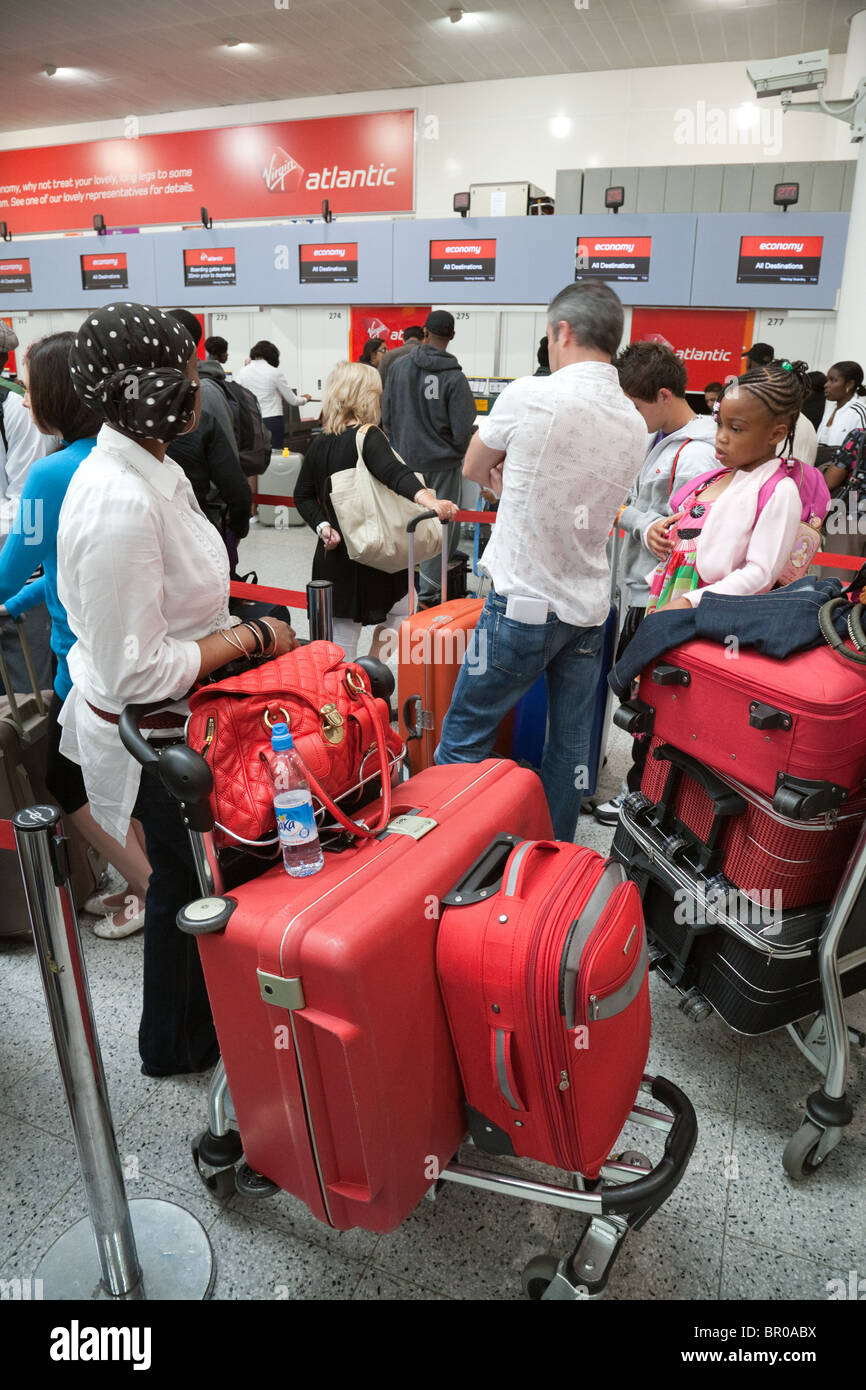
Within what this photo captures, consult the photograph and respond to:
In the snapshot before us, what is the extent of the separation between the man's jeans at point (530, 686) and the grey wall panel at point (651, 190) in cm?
728

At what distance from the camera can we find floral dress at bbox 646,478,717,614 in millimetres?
2125

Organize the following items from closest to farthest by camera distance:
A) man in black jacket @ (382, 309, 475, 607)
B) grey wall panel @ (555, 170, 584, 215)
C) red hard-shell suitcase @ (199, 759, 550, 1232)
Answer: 1. red hard-shell suitcase @ (199, 759, 550, 1232)
2. man in black jacket @ (382, 309, 475, 607)
3. grey wall panel @ (555, 170, 584, 215)

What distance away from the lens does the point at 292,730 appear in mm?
1356

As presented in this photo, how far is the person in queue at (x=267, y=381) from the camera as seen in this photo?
7.63 metres

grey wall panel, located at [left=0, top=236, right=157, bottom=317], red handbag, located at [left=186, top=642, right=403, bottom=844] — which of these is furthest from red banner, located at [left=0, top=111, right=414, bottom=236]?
red handbag, located at [left=186, top=642, right=403, bottom=844]

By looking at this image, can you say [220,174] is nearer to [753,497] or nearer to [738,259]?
[738,259]

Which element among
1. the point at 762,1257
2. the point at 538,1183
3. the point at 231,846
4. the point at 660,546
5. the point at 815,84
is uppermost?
the point at 815,84

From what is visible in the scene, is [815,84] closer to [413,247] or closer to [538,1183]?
[413,247]

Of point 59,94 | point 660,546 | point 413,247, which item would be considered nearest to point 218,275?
point 413,247

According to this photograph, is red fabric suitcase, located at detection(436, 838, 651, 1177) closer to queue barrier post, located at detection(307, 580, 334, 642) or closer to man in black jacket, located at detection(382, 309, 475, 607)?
queue barrier post, located at detection(307, 580, 334, 642)

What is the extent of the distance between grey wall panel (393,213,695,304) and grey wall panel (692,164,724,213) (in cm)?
17

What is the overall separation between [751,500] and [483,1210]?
166cm

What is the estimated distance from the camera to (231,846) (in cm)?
137

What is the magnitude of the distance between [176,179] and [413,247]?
6244 mm
